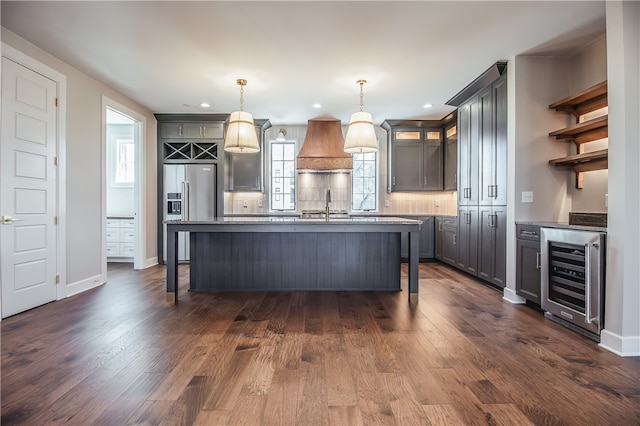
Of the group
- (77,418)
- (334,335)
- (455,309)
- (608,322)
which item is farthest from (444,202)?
(77,418)

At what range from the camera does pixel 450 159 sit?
597cm

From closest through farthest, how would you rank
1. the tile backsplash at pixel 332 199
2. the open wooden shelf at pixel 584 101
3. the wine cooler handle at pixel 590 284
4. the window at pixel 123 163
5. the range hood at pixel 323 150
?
the wine cooler handle at pixel 590 284
the open wooden shelf at pixel 584 101
the range hood at pixel 323 150
the window at pixel 123 163
the tile backsplash at pixel 332 199

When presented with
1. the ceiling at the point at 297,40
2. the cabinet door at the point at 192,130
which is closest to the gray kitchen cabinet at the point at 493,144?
the ceiling at the point at 297,40

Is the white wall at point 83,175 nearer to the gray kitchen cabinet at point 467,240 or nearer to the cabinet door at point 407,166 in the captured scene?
the cabinet door at point 407,166

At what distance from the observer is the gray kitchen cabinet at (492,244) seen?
12.2 feet

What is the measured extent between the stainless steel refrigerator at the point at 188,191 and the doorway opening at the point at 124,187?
526mm

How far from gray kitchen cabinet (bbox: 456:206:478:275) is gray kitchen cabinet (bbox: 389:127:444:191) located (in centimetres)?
150

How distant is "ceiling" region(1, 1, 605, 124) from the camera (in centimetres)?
268

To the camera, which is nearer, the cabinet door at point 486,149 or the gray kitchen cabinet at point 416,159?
the cabinet door at point 486,149

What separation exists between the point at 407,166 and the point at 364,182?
3.04 feet

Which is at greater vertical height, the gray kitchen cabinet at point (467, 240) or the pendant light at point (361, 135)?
the pendant light at point (361, 135)

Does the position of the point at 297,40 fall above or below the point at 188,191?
above

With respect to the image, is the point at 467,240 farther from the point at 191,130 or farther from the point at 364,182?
the point at 191,130

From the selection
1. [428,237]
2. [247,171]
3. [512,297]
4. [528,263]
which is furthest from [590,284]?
[247,171]
